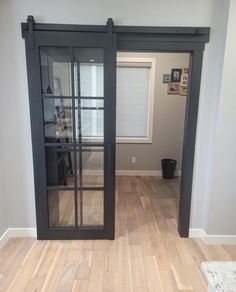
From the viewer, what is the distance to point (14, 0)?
2119mm

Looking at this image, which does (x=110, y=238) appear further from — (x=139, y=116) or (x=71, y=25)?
(x=139, y=116)

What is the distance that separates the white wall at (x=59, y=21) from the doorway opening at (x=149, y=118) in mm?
1888

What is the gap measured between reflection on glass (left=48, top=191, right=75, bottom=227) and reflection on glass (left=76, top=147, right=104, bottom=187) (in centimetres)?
21

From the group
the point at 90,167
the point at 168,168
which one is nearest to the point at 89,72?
the point at 90,167

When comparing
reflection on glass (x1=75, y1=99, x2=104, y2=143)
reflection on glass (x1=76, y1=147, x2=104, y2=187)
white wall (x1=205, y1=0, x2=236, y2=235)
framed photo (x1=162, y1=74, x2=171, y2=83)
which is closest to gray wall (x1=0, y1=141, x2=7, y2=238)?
reflection on glass (x1=76, y1=147, x2=104, y2=187)

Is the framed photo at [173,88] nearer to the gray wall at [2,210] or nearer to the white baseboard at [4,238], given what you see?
the gray wall at [2,210]

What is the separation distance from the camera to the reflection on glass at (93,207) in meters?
2.54

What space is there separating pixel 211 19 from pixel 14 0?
1866 millimetres

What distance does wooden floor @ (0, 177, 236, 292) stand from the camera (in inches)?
77.5

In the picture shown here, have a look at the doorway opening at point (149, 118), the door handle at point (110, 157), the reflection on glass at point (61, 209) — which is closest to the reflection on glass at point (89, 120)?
the door handle at point (110, 157)

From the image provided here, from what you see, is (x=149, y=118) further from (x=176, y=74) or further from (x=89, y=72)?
(x=89, y=72)

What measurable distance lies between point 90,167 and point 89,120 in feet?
1.68

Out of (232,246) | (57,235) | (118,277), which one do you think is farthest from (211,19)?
(57,235)

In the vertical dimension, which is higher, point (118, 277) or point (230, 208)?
point (230, 208)
